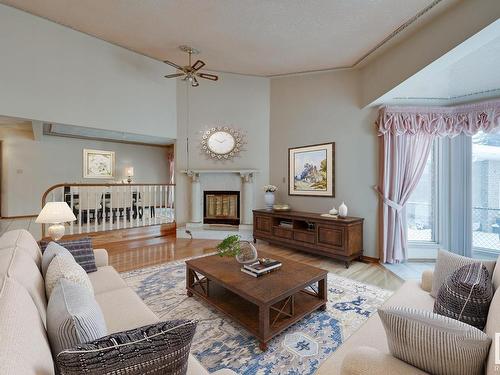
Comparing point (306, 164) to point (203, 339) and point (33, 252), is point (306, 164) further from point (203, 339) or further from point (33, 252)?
point (33, 252)

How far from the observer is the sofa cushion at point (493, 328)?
80 centimetres

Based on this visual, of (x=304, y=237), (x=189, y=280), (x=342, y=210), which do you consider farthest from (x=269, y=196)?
(x=189, y=280)

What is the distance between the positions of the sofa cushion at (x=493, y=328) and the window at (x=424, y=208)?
10.4ft

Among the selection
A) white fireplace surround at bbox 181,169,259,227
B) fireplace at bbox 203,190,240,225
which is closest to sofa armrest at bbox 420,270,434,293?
white fireplace surround at bbox 181,169,259,227

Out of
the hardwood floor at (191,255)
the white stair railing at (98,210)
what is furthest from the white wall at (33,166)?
the hardwood floor at (191,255)

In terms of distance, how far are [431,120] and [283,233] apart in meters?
2.84

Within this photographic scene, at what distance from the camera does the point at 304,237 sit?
404 centimetres

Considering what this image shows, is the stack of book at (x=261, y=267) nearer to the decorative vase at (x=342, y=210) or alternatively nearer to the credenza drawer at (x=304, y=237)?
the credenza drawer at (x=304, y=237)

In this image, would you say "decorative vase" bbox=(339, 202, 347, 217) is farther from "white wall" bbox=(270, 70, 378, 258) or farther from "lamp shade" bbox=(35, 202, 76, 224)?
"lamp shade" bbox=(35, 202, 76, 224)

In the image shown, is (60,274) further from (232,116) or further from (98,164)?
(98,164)

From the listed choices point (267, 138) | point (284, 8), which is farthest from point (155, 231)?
point (284, 8)

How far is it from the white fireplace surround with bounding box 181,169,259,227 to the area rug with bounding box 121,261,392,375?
94.8 inches

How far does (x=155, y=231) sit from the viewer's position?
561cm

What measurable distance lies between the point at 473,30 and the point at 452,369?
2658mm
